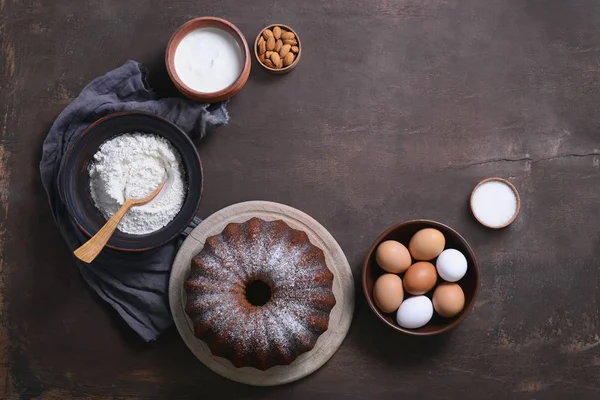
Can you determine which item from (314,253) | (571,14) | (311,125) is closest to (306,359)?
(314,253)

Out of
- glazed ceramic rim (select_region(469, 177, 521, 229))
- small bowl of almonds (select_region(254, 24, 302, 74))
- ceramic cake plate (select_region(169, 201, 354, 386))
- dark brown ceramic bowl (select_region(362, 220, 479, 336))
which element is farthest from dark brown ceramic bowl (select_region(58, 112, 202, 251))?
glazed ceramic rim (select_region(469, 177, 521, 229))

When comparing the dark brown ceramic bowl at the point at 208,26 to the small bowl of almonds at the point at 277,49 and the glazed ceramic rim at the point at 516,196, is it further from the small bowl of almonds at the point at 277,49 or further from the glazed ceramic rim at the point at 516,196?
the glazed ceramic rim at the point at 516,196

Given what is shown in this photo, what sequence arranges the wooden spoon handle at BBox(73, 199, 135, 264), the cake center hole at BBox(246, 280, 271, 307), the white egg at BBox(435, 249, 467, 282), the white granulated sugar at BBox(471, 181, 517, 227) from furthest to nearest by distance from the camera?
1. the white granulated sugar at BBox(471, 181, 517, 227)
2. the cake center hole at BBox(246, 280, 271, 307)
3. the white egg at BBox(435, 249, 467, 282)
4. the wooden spoon handle at BBox(73, 199, 135, 264)

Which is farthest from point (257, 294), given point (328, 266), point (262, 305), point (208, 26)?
point (208, 26)

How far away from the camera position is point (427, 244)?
6.65 feet

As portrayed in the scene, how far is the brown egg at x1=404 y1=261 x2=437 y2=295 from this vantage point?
2.01 m

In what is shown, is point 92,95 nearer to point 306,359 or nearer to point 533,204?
point 306,359

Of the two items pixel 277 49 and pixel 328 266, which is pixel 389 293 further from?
pixel 277 49

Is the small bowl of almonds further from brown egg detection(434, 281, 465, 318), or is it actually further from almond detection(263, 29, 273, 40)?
brown egg detection(434, 281, 465, 318)

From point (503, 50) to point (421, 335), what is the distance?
114cm

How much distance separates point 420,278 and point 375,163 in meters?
0.49

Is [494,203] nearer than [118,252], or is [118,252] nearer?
[118,252]

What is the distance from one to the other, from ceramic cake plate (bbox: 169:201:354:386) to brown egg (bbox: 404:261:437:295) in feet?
0.75

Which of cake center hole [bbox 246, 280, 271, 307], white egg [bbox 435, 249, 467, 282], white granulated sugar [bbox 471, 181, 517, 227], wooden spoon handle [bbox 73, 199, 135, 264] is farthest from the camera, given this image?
white granulated sugar [bbox 471, 181, 517, 227]
